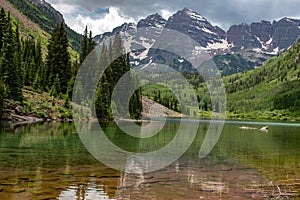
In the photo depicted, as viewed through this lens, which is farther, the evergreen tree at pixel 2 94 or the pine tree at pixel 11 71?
the pine tree at pixel 11 71

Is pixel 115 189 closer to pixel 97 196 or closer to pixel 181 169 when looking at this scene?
pixel 97 196

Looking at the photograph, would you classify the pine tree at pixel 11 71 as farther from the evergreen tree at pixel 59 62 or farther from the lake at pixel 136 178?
the lake at pixel 136 178

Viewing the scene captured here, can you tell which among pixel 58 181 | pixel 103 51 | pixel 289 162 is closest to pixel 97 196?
pixel 58 181

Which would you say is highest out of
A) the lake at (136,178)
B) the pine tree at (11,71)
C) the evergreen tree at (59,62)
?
the evergreen tree at (59,62)

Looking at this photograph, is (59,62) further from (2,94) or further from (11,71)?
(2,94)

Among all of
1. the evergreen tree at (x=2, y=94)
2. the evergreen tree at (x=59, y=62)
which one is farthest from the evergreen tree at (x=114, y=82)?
the evergreen tree at (x=2, y=94)

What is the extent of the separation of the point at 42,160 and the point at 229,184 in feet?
49.5

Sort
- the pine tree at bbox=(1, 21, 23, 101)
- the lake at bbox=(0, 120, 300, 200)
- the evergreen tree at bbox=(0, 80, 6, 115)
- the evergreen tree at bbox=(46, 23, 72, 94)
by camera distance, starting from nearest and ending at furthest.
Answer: the lake at bbox=(0, 120, 300, 200)
the evergreen tree at bbox=(0, 80, 6, 115)
the pine tree at bbox=(1, 21, 23, 101)
the evergreen tree at bbox=(46, 23, 72, 94)

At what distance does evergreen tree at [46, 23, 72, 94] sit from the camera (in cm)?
11069

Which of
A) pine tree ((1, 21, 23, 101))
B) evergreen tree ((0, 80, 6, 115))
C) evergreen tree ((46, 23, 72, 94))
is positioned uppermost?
evergreen tree ((46, 23, 72, 94))

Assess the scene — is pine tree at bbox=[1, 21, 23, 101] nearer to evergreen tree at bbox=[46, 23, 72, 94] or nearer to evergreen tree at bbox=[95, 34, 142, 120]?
evergreen tree at bbox=[46, 23, 72, 94]

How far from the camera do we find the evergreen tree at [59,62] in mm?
110688

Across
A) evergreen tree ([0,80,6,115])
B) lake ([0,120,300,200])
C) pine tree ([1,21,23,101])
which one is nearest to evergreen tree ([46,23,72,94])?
pine tree ([1,21,23,101])

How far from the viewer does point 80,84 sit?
11069cm
